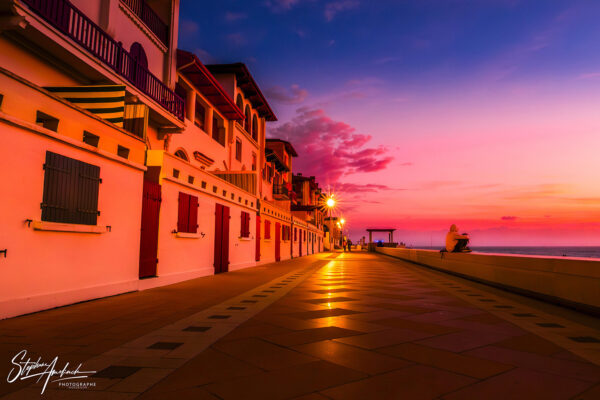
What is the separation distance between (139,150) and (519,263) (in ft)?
33.6

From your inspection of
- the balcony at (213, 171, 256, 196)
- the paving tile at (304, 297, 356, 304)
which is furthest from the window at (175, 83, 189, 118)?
the paving tile at (304, 297, 356, 304)

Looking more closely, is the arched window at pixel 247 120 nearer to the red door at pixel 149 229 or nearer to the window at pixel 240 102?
the window at pixel 240 102

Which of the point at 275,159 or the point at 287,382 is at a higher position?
the point at 275,159

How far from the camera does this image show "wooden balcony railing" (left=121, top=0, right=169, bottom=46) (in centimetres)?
1305

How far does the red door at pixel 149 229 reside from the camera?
9531 mm

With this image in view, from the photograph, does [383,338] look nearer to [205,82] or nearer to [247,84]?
[205,82]

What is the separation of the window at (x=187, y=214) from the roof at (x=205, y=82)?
6312 millimetres

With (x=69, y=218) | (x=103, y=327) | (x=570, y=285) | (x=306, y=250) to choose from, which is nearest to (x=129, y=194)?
(x=69, y=218)

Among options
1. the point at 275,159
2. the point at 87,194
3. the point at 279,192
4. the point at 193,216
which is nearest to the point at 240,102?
the point at 275,159

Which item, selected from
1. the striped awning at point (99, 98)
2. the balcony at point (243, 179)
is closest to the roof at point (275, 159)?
the balcony at point (243, 179)

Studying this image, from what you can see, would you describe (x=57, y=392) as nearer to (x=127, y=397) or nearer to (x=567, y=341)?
(x=127, y=397)

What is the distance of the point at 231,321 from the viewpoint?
566 centimetres

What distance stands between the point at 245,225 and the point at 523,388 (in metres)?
16.1

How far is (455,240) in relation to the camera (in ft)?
62.0
